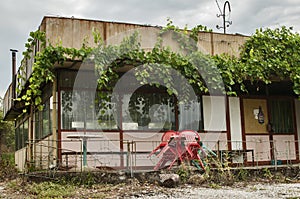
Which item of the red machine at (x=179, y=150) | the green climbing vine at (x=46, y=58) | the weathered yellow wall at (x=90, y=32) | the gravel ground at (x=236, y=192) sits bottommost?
the gravel ground at (x=236, y=192)

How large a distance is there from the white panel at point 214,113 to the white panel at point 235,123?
26 centimetres

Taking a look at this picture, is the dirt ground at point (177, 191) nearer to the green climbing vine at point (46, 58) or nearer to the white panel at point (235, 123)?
the green climbing vine at point (46, 58)

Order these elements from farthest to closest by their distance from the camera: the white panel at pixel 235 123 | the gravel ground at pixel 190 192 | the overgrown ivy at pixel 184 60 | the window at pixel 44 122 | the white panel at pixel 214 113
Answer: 1. the white panel at pixel 235 123
2. the white panel at pixel 214 113
3. the window at pixel 44 122
4. the overgrown ivy at pixel 184 60
5. the gravel ground at pixel 190 192

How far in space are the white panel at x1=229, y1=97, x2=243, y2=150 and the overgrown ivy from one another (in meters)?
0.42

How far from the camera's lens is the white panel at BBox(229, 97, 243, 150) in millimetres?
12297

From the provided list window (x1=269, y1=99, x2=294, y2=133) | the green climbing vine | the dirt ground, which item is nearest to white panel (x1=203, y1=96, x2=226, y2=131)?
window (x1=269, y1=99, x2=294, y2=133)

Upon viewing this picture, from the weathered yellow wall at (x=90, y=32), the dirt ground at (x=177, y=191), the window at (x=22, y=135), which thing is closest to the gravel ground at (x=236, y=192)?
the dirt ground at (x=177, y=191)

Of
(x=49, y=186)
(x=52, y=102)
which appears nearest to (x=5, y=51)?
(x=52, y=102)

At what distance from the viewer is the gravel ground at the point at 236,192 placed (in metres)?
7.92

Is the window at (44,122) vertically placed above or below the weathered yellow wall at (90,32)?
below

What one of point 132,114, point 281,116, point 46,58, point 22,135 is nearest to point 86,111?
point 132,114

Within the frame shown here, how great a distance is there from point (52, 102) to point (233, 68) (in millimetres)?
4615

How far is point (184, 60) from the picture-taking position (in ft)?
35.4

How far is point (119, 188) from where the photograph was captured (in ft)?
28.1
